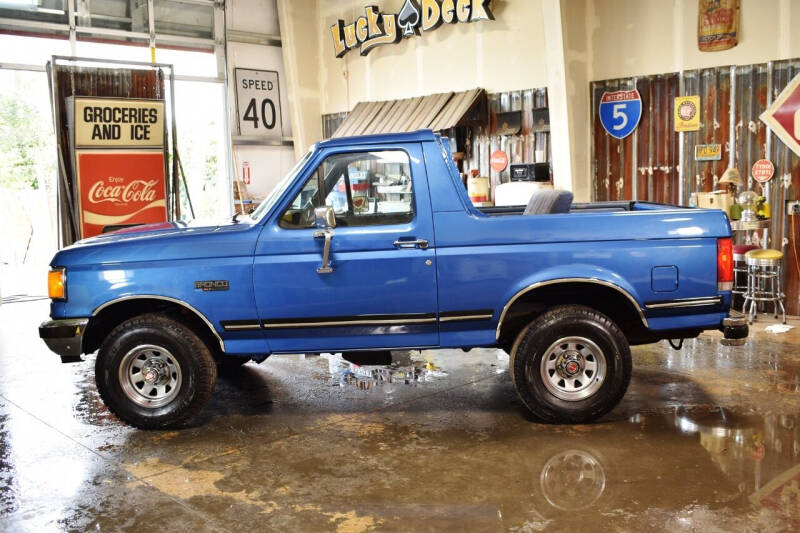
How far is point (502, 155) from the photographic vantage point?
38.7ft

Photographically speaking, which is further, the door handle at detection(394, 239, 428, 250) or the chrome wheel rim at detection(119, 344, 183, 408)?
the chrome wheel rim at detection(119, 344, 183, 408)

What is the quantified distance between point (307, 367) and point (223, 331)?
2.01 metres

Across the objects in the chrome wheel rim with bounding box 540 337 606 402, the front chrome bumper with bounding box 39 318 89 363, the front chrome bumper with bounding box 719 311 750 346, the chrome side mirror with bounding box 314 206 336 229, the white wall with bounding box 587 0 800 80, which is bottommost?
the chrome wheel rim with bounding box 540 337 606 402

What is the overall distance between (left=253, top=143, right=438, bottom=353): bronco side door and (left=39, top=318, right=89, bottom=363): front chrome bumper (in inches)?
47.8

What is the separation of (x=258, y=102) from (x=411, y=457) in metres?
11.6

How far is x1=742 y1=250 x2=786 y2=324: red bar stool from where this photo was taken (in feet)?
27.6

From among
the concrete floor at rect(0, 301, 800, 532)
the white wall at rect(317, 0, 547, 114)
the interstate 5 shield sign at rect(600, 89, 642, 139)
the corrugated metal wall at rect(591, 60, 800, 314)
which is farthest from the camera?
the white wall at rect(317, 0, 547, 114)

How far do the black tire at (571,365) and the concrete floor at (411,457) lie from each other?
150 millimetres

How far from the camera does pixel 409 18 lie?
12875mm

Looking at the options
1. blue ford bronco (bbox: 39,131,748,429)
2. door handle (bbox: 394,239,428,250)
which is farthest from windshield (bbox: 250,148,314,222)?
door handle (bbox: 394,239,428,250)

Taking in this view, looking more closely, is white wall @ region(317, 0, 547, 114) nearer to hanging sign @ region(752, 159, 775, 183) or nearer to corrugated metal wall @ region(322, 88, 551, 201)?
corrugated metal wall @ region(322, 88, 551, 201)

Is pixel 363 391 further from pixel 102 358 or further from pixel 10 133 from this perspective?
pixel 10 133

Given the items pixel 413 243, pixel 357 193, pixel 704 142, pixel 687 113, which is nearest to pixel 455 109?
pixel 687 113

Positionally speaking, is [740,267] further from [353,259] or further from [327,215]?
[327,215]
